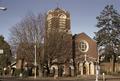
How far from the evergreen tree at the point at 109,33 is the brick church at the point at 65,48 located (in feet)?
14.0

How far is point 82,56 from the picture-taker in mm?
82375

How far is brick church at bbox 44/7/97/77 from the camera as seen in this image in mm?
69125

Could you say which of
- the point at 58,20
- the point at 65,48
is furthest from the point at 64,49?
the point at 58,20

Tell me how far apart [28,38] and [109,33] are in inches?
1172

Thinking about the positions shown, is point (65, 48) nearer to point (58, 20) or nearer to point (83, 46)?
point (58, 20)

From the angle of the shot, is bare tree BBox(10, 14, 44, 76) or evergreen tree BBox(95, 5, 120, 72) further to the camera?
evergreen tree BBox(95, 5, 120, 72)

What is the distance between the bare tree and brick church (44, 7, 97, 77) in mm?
1478

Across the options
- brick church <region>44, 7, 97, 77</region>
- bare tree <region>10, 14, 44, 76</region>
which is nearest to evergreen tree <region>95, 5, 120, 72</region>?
brick church <region>44, 7, 97, 77</region>

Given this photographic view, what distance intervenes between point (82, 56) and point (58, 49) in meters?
14.7

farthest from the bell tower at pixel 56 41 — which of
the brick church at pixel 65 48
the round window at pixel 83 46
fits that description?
the round window at pixel 83 46

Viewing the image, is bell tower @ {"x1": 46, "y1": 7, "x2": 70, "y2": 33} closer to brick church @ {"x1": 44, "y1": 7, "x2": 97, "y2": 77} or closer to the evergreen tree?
brick church @ {"x1": 44, "y1": 7, "x2": 97, "y2": 77}

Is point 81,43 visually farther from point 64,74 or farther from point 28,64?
point 28,64

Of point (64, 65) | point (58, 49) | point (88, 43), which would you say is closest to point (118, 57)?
point (88, 43)

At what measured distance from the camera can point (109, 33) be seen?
9000cm
